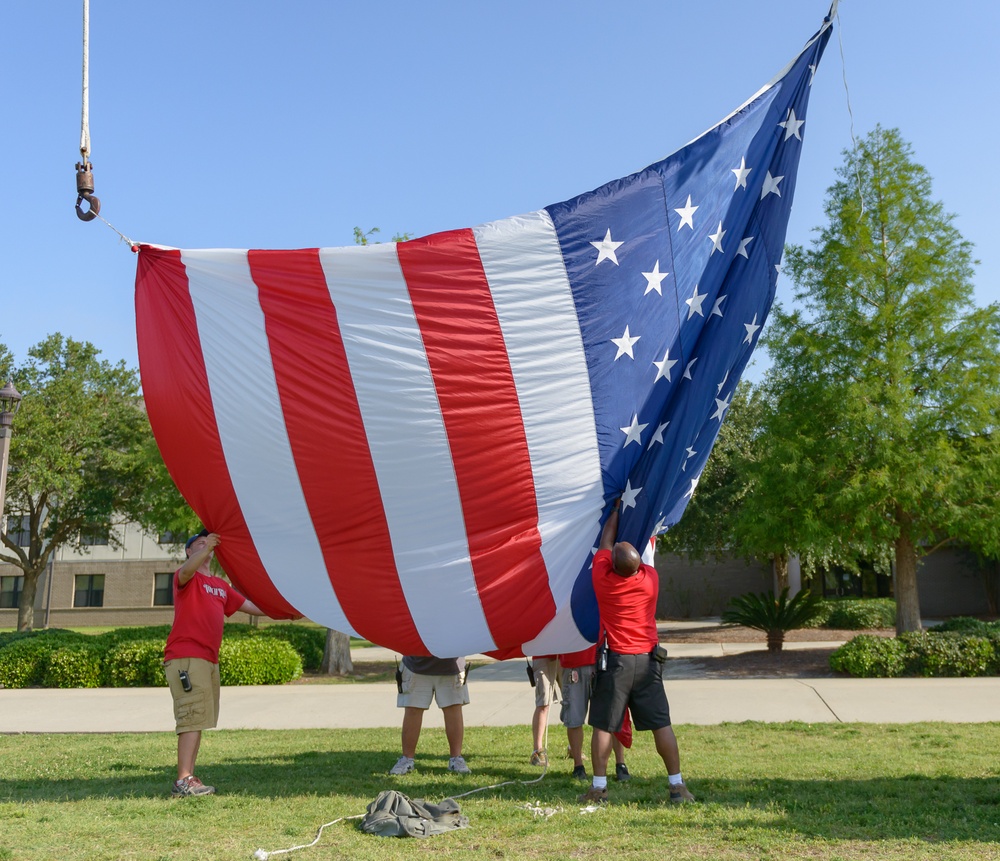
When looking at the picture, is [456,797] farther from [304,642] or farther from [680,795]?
[304,642]

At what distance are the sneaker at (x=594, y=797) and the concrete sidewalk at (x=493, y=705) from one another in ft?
12.6

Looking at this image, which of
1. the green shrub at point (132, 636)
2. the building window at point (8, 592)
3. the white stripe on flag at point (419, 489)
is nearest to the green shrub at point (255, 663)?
the green shrub at point (132, 636)

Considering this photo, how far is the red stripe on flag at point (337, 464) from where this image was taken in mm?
5941

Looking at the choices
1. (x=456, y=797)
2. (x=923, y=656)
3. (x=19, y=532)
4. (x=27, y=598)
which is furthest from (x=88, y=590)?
(x=456, y=797)

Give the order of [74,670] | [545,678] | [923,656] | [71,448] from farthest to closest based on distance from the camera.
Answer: [71,448], [74,670], [923,656], [545,678]

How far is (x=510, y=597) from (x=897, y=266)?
39.2ft

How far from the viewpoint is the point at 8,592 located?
138 ft

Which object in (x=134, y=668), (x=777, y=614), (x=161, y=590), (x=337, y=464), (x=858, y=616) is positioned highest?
(x=337, y=464)

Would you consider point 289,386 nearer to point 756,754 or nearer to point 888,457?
point 756,754

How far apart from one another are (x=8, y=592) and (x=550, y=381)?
143 ft

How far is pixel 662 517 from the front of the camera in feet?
20.6

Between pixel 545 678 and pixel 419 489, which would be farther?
pixel 545 678

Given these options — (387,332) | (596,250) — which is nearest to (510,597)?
(387,332)

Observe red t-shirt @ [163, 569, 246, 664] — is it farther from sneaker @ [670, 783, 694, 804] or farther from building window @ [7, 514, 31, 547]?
building window @ [7, 514, 31, 547]
